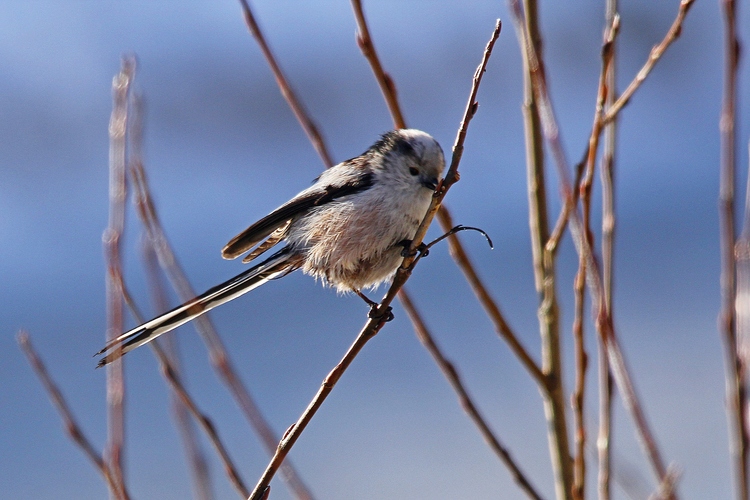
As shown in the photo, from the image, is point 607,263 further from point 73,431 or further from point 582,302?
point 73,431

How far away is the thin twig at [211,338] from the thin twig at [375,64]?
1.62 ft

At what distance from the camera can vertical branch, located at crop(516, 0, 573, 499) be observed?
1.53m

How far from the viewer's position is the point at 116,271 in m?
1.39

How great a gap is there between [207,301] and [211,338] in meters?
0.68

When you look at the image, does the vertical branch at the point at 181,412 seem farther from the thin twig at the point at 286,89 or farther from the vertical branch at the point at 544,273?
the vertical branch at the point at 544,273

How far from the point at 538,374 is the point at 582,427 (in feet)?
0.94

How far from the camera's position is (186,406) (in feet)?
4.46

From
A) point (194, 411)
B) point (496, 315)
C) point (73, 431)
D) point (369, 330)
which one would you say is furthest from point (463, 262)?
point (73, 431)

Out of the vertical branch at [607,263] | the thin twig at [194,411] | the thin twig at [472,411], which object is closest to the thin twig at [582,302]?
the vertical branch at [607,263]

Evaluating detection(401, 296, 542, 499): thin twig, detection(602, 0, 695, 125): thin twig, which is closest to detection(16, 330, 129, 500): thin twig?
detection(401, 296, 542, 499): thin twig

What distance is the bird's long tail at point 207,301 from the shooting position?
1549 mm

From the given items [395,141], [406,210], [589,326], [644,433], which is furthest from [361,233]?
[589,326]

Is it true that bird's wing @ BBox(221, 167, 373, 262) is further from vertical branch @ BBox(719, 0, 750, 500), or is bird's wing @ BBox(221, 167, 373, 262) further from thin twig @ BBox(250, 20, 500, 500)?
vertical branch @ BBox(719, 0, 750, 500)

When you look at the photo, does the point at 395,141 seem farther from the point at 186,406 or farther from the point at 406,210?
the point at 186,406
